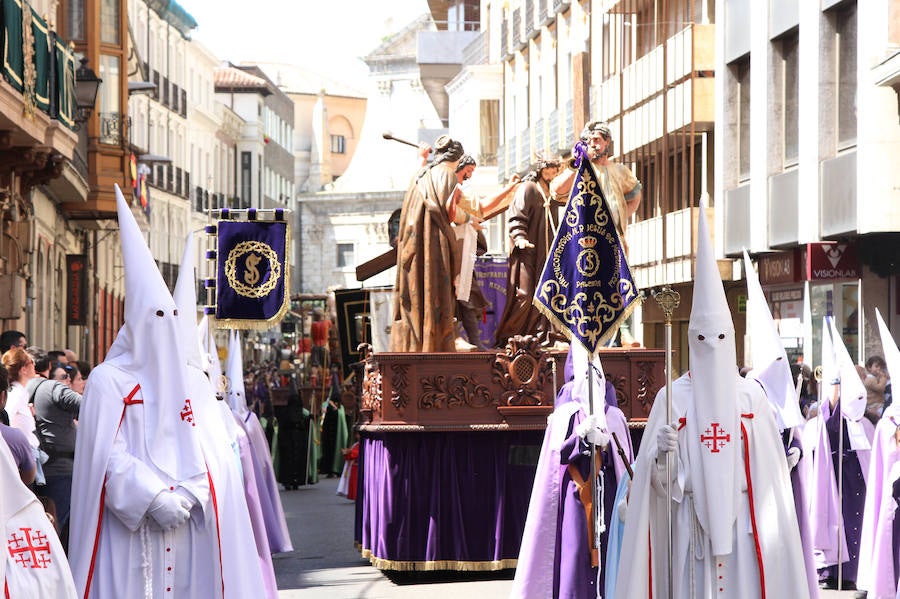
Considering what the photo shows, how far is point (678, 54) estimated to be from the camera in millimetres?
33375

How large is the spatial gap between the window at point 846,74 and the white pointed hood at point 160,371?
18.1 meters

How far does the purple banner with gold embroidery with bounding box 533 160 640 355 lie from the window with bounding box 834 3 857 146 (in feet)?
49.5

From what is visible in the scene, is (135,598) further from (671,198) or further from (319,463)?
(671,198)

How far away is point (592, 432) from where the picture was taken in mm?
10656

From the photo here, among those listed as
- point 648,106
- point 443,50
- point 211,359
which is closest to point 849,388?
point 211,359

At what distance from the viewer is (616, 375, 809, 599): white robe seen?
9.03 metres

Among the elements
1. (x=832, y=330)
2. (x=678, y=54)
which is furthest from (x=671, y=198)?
(x=832, y=330)

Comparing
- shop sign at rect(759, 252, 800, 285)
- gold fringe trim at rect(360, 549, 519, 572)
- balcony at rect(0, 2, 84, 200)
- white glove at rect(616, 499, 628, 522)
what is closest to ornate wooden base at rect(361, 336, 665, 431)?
gold fringe trim at rect(360, 549, 519, 572)

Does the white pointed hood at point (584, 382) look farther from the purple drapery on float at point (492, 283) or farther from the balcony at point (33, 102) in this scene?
the purple drapery on float at point (492, 283)

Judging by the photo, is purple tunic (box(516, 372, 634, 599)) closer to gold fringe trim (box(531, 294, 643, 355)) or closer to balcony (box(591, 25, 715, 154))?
gold fringe trim (box(531, 294, 643, 355))

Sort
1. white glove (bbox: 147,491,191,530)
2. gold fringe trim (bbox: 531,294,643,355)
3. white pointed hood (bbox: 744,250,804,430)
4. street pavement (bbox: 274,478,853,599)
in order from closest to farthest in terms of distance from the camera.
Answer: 1. white glove (bbox: 147,491,191,530)
2. gold fringe trim (bbox: 531,294,643,355)
3. white pointed hood (bbox: 744,250,804,430)
4. street pavement (bbox: 274,478,853,599)

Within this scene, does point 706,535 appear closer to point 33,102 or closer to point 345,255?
point 33,102

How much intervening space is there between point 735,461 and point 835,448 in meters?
6.69

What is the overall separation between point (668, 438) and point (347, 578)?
7252 millimetres
